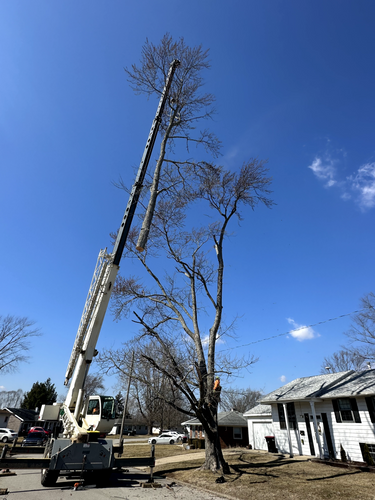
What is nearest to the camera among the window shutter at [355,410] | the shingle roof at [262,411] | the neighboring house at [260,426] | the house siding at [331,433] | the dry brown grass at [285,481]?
the dry brown grass at [285,481]

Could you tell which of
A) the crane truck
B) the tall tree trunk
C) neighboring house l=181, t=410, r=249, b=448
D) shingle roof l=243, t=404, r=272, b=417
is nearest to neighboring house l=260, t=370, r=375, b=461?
shingle roof l=243, t=404, r=272, b=417

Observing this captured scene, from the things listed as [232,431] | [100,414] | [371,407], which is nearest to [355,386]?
[371,407]

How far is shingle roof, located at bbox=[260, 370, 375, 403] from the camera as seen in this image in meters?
14.8

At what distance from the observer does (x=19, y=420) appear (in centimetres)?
3806

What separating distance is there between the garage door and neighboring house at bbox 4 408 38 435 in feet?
102

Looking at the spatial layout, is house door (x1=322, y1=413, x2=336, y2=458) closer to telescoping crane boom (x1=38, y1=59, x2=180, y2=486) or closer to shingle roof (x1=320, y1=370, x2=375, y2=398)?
shingle roof (x1=320, y1=370, x2=375, y2=398)

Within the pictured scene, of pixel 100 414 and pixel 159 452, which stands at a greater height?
pixel 100 414

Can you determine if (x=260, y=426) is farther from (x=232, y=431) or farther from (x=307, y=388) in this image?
(x=232, y=431)

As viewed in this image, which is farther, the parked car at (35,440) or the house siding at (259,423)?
the parked car at (35,440)

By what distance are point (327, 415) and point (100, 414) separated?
12.6 m

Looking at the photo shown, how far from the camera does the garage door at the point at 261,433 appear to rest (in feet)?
67.2

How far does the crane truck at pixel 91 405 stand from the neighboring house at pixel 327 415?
10470mm

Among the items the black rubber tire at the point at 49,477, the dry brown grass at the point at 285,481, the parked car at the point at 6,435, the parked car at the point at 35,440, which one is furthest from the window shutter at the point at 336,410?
the parked car at the point at 6,435

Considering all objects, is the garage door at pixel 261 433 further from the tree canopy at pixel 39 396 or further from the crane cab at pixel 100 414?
the tree canopy at pixel 39 396
